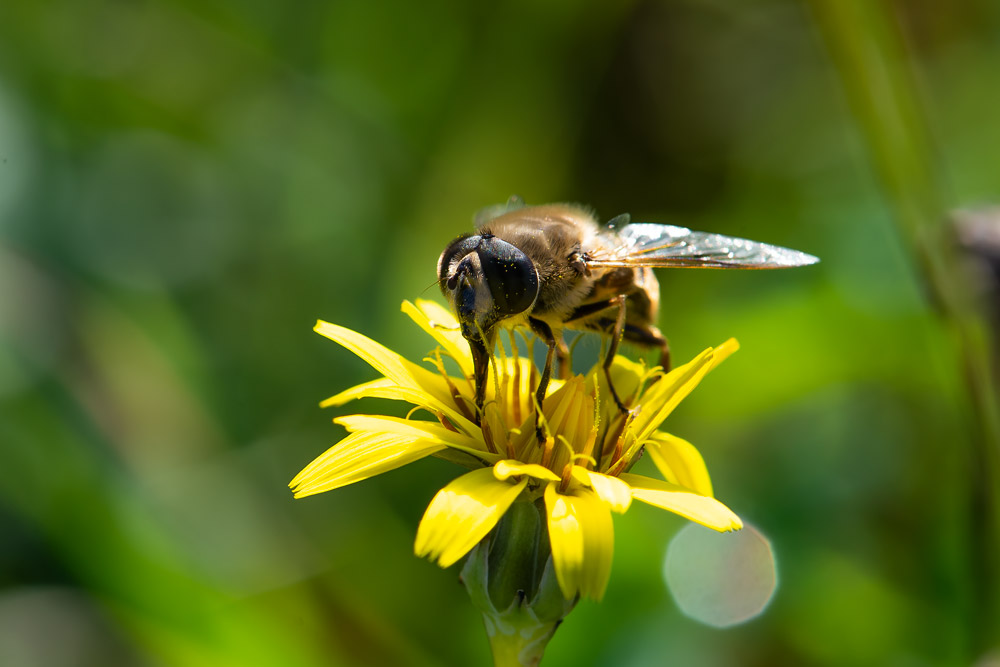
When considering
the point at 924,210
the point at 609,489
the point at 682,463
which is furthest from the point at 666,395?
the point at 924,210

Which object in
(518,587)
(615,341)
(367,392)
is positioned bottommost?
(518,587)

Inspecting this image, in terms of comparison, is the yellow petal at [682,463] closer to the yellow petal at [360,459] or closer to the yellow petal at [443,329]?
the yellow petal at [443,329]

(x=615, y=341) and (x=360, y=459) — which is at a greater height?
(x=615, y=341)

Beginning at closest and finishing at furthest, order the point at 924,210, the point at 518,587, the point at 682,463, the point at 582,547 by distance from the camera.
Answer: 1. the point at 582,547
2. the point at 518,587
3. the point at 682,463
4. the point at 924,210

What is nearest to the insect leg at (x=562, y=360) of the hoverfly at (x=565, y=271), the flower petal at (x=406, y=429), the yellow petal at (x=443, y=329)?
the hoverfly at (x=565, y=271)

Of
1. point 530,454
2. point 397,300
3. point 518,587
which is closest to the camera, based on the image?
point 518,587

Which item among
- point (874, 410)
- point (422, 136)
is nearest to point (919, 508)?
point (874, 410)

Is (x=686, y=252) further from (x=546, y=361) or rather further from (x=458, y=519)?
(x=458, y=519)
